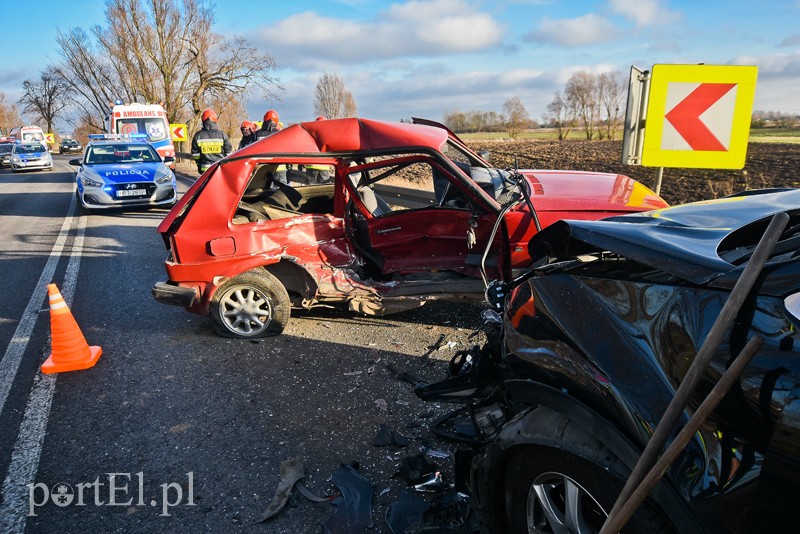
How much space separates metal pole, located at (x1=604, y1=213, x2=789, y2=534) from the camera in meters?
1.41

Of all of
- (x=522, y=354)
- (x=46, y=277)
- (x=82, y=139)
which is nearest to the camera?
(x=522, y=354)

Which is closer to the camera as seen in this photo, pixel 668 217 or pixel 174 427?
pixel 668 217

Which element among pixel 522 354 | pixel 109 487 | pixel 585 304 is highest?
pixel 585 304

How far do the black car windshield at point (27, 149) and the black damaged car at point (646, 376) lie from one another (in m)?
34.8

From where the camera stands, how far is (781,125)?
2062 inches

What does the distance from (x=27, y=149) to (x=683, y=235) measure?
35.8 metres

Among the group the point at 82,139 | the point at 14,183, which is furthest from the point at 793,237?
the point at 82,139

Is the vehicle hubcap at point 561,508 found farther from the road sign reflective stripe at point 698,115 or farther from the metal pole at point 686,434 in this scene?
the road sign reflective stripe at point 698,115

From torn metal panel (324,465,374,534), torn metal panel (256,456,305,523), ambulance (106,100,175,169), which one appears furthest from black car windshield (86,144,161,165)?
torn metal panel (324,465,374,534)

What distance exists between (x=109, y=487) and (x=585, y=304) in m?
2.62

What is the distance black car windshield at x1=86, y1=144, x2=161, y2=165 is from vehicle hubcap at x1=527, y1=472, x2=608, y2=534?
13464 mm

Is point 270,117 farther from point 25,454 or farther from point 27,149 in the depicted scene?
point 27,149

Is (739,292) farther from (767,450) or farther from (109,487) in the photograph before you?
(109,487)

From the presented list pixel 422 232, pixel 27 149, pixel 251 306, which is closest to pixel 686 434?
pixel 422 232
